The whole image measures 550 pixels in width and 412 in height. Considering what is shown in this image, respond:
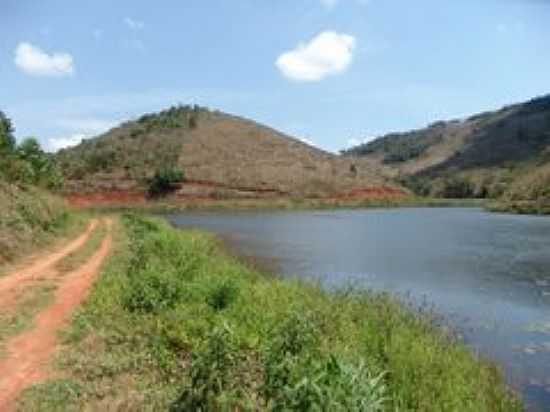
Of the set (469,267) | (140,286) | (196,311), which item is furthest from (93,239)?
(196,311)

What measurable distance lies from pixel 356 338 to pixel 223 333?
5648mm

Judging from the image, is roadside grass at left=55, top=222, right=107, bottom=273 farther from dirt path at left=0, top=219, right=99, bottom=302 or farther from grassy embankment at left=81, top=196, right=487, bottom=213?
grassy embankment at left=81, top=196, right=487, bottom=213

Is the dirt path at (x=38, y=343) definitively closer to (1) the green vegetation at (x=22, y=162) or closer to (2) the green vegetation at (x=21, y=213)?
(2) the green vegetation at (x=21, y=213)

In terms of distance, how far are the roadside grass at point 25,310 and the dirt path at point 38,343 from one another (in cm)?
19

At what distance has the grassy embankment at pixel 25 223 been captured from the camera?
1364 inches

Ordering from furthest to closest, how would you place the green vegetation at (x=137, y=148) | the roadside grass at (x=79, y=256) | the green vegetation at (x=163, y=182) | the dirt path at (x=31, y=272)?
the green vegetation at (x=137, y=148) → the green vegetation at (x=163, y=182) → the roadside grass at (x=79, y=256) → the dirt path at (x=31, y=272)

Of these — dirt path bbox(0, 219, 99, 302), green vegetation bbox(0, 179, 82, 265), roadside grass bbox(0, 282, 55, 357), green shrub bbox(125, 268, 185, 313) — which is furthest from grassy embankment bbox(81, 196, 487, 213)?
green shrub bbox(125, 268, 185, 313)

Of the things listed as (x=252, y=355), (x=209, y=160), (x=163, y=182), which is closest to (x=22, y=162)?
(x=252, y=355)

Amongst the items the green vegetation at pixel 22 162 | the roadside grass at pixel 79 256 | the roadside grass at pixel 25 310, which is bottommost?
the roadside grass at pixel 79 256

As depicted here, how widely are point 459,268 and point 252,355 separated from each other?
24.8 m

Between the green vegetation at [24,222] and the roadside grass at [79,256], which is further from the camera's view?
the green vegetation at [24,222]

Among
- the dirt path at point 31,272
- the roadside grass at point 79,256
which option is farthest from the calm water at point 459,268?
the dirt path at point 31,272

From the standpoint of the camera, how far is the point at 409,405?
1262cm

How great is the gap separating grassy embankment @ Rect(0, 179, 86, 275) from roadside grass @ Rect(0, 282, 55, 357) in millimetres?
5995
